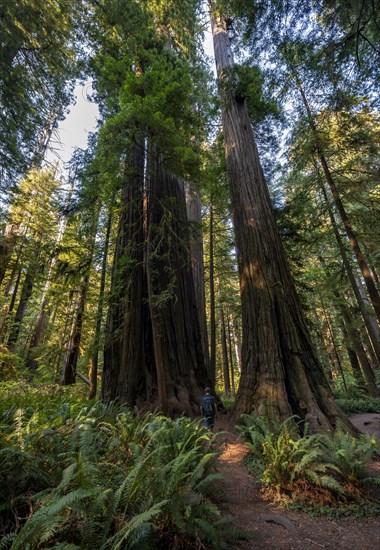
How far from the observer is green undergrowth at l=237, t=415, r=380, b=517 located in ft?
8.64

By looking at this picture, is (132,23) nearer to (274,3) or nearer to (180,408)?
(274,3)

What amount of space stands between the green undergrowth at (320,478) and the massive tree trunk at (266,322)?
3.47ft

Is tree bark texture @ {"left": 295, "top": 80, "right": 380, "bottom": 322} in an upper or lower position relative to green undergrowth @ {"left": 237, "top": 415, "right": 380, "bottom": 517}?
upper

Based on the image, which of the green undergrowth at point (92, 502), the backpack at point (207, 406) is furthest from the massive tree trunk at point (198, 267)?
the green undergrowth at point (92, 502)

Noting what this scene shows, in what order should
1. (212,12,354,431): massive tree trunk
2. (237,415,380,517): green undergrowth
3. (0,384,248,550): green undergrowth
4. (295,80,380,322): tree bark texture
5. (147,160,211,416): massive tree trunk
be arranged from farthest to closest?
(295,80,380,322): tree bark texture
(147,160,211,416): massive tree trunk
(212,12,354,431): massive tree trunk
(237,415,380,517): green undergrowth
(0,384,248,550): green undergrowth

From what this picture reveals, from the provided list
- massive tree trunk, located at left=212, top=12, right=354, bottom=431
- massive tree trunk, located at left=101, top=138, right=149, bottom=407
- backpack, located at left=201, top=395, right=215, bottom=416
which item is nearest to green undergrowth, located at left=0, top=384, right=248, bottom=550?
massive tree trunk, located at left=212, top=12, right=354, bottom=431

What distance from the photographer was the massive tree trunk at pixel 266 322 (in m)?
4.54

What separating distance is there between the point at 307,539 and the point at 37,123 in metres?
9.66

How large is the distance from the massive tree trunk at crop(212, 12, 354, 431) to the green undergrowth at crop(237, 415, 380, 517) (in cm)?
106

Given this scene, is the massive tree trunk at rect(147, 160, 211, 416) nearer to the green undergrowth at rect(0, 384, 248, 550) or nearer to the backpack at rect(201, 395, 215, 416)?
the backpack at rect(201, 395, 215, 416)

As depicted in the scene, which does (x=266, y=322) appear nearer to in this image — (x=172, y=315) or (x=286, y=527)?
(x=172, y=315)

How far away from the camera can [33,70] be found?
24.4 ft

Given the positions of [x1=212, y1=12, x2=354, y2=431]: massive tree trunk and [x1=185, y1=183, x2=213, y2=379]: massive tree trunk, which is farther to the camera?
[x1=185, y1=183, x2=213, y2=379]: massive tree trunk

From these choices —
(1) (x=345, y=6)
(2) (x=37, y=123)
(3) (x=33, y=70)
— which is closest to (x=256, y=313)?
(1) (x=345, y=6)
